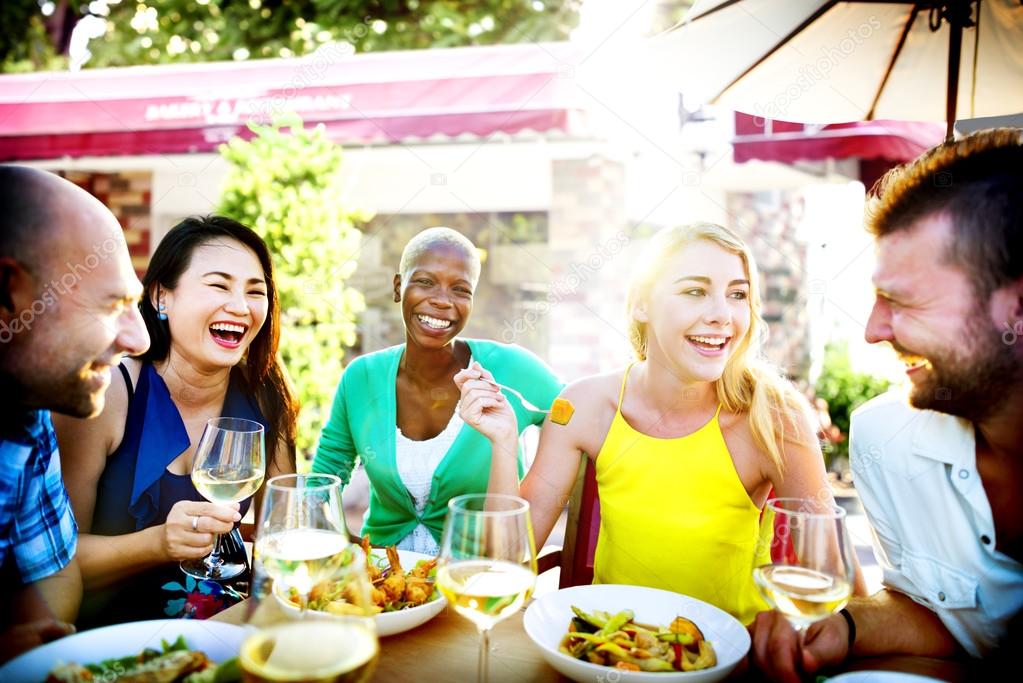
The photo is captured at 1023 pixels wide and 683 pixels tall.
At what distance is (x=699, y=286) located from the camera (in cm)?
217

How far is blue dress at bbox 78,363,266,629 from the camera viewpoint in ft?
6.64

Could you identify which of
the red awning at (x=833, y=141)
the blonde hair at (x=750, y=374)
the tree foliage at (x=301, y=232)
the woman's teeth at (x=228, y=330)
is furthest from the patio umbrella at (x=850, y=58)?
the tree foliage at (x=301, y=232)

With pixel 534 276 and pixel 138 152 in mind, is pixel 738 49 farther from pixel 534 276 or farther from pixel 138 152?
pixel 138 152

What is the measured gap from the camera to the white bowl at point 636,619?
125cm

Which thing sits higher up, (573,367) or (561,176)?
(561,176)

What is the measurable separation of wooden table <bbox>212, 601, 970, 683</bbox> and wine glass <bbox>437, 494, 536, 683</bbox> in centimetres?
20

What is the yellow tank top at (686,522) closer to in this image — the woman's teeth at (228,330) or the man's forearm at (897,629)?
the man's forearm at (897,629)

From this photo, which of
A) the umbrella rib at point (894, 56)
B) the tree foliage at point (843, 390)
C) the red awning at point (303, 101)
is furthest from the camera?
the tree foliage at point (843, 390)

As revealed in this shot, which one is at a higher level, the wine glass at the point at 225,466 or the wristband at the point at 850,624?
the wine glass at the point at 225,466

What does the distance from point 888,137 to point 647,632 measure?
4.00 m

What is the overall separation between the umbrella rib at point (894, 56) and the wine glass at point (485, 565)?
278cm

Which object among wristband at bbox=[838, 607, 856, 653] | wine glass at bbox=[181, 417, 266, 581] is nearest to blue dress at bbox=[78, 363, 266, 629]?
wine glass at bbox=[181, 417, 266, 581]

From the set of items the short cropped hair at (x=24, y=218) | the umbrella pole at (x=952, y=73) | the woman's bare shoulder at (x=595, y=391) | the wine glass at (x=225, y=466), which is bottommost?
the wine glass at (x=225, y=466)

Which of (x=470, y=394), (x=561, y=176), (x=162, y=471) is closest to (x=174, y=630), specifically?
(x=162, y=471)
